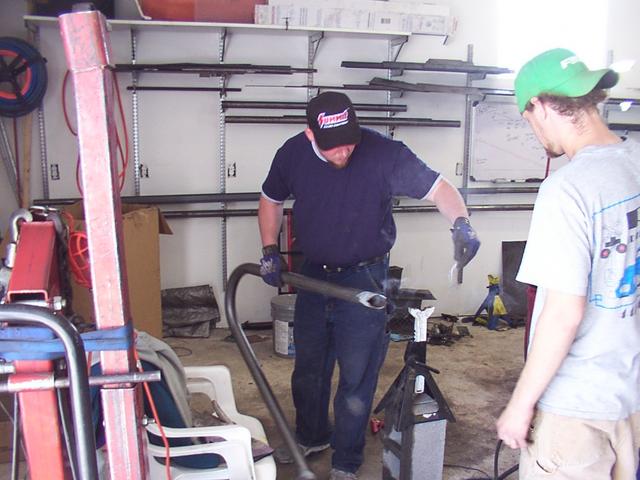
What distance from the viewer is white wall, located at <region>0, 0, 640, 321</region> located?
3.77 meters

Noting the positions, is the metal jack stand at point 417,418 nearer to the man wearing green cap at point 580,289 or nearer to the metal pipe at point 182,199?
the man wearing green cap at point 580,289

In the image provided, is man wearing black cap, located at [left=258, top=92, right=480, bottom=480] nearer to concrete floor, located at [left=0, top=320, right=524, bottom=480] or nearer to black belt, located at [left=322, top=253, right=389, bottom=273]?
black belt, located at [left=322, top=253, right=389, bottom=273]

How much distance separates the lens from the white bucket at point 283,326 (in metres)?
3.53

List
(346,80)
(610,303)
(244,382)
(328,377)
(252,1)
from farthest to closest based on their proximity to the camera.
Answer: (346,80) → (252,1) → (244,382) → (328,377) → (610,303)

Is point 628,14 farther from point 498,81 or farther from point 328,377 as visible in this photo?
point 328,377

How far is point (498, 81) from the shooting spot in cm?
438

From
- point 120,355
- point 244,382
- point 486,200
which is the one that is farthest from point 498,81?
point 120,355

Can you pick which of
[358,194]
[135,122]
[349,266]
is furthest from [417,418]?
[135,122]

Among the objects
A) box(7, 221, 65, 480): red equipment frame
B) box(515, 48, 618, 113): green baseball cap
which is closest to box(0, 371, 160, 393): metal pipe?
box(7, 221, 65, 480): red equipment frame

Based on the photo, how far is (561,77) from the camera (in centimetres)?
117

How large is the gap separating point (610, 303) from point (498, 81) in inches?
140

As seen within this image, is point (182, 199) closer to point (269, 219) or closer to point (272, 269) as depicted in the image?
point (269, 219)

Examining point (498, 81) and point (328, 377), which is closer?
point (328, 377)

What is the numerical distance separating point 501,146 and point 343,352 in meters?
2.86
